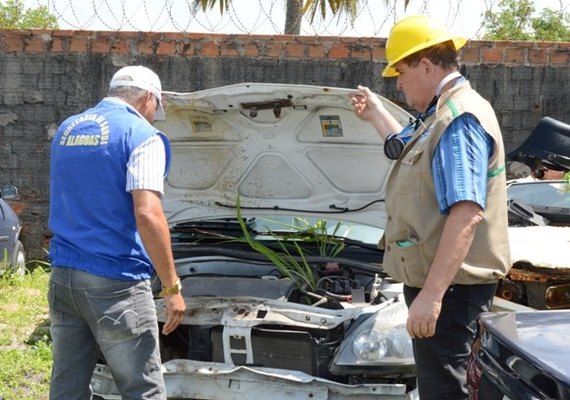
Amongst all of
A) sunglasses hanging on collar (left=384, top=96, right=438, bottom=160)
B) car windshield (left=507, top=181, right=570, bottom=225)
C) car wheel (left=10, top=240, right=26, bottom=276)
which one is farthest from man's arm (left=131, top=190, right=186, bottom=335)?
car wheel (left=10, top=240, right=26, bottom=276)

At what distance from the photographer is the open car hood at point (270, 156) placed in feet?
16.6

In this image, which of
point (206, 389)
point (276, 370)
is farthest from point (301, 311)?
point (206, 389)

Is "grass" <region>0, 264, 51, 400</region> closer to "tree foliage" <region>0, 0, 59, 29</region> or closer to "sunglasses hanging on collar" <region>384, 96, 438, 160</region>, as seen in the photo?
"sunglasses hanging on collar" <region>384, 96, 438, 160</region>

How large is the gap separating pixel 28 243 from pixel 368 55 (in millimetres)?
4392

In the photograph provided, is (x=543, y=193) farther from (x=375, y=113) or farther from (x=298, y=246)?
(x=375, y=113)

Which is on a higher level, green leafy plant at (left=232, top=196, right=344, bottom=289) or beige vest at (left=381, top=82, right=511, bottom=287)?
beige vest at (left=381, top=82, right=511, bottom=287)

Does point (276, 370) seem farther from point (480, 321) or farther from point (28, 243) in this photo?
point (28, 243)

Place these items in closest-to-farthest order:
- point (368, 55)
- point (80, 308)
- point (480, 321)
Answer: point (480, 321) → point (80, 308) → point (368, 55)

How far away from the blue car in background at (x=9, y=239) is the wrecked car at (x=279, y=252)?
2.89m

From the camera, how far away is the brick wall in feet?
30.6

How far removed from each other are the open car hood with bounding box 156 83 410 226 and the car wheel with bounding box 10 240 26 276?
11.2 ft

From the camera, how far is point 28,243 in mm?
9531

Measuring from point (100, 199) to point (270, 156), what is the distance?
6.59 ft

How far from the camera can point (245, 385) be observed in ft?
13.6
